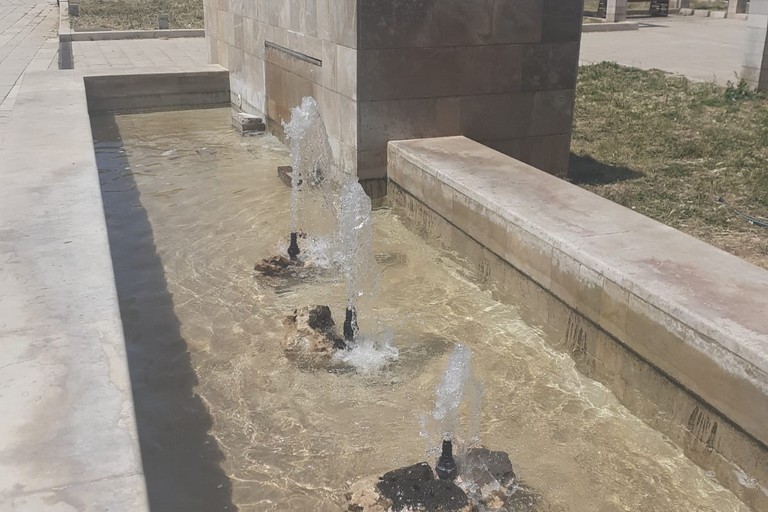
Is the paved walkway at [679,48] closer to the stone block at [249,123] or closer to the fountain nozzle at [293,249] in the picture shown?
the stone block at [249,123]

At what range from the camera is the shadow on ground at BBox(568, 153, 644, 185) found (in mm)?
7746

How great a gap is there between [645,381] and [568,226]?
4.01 ft

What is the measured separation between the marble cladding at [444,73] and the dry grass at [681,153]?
0.88 m

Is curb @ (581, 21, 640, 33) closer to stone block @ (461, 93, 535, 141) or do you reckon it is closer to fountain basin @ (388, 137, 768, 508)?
stone block @ (461, 93, 535, 141)

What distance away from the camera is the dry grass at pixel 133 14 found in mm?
22453

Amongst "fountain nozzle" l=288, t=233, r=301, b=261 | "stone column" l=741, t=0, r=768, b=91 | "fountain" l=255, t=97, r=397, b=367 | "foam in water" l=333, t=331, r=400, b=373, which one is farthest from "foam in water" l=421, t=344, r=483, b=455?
"stone column" l=741, t=0, r=768, b=91

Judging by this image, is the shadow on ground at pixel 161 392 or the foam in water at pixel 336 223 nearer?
the shadow on ground at pixel 161 392

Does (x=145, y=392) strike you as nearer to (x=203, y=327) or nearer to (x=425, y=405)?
(x=203, y=327)

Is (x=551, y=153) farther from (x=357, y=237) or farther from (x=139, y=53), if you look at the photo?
(x=139, y=53)

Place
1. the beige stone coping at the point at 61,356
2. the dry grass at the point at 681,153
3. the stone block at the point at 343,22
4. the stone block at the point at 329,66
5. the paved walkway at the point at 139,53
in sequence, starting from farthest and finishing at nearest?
the paved walkway at the point at 139,53, the stone block at the point at 329,66, the stone block at the point at 343,22, the dry grass at the point at 681,153, the beige stone coping at the point at 61,356

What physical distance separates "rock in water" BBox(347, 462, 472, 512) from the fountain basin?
4.11 feet

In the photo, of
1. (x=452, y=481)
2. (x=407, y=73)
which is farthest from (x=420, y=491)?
(x=407, y=73)

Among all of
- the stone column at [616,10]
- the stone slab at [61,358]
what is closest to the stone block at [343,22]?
the stone slab at [61,358]

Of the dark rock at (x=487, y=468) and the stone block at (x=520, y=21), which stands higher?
the stone block at (x=520, y=21)
